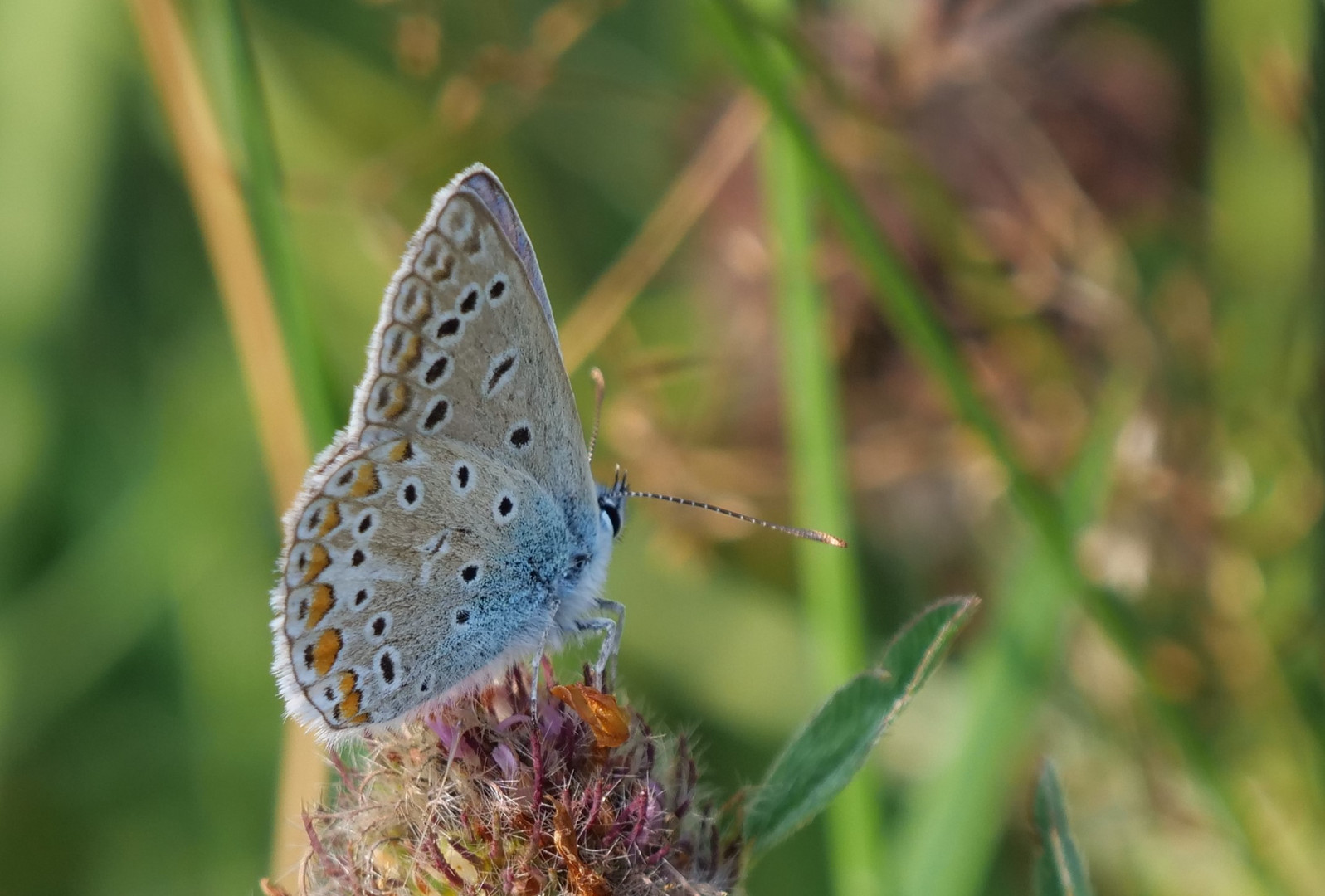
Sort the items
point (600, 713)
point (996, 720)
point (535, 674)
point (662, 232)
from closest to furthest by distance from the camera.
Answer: point (600, 713)
point (535, 674)
point (996, 720)
point (662, 232)

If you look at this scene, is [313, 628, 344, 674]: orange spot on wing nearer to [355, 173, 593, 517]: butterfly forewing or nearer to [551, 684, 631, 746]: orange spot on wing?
[355, 173, 593, 517]: butterfly forewing

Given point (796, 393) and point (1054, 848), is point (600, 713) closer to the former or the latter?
point (1054, 848)

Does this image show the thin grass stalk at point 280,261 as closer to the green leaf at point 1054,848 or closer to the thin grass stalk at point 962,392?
the thin grass stalk at point 962,392

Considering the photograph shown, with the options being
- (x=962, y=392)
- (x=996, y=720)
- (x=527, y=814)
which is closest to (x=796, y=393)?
(x=962, y=392)

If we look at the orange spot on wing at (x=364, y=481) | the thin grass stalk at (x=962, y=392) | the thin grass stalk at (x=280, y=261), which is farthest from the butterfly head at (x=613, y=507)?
the thin grass stalk at (x=962, y=392)

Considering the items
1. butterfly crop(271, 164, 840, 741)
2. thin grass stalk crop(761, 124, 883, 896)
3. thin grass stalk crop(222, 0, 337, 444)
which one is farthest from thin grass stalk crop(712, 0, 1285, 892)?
thin grass stalk crop(222, 0, 337, 444)
